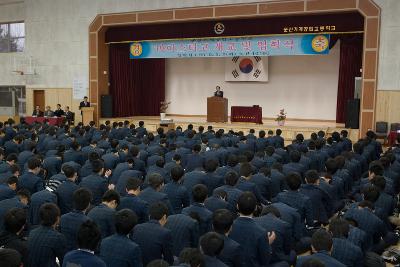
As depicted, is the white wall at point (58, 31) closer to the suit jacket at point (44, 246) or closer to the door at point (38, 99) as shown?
the door at point (38, 99)

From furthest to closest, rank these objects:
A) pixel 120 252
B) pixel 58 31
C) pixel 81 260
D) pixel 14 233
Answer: pixel 58 31 → pixel 14 233 → pixel 120 252 → pixel 81 260

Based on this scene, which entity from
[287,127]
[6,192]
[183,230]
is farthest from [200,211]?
[287,127]

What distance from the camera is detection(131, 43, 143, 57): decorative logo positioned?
1577 cm

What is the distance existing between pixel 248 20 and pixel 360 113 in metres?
4.33

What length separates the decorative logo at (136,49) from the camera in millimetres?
15773

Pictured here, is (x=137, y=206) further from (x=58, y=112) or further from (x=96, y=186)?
(x=58, y=112)

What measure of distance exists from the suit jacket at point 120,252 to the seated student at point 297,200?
79.5 inches

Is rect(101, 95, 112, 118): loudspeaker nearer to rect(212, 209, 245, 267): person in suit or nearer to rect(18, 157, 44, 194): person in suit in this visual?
rect(18, 157, 44, 194): person in suit

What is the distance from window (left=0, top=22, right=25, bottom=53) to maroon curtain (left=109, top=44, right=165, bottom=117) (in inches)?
169

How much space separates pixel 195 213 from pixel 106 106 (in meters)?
12.9

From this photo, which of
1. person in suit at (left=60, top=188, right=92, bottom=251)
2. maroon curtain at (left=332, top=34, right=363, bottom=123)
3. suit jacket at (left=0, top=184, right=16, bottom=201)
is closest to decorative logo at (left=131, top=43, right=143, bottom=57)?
maroon curtain at (left=332, top=34, right=363, bottom=123)

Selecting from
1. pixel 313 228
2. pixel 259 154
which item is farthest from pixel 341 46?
pixel 313 228

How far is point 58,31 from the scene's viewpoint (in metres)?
17.2

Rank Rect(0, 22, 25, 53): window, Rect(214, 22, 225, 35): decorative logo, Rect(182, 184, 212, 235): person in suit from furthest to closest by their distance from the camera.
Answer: Rect(0, 22, 25, 53): window
Rect(214, 22, 225, 35): decorative logo
Rect(182, 184, 212, 235): person in suit
